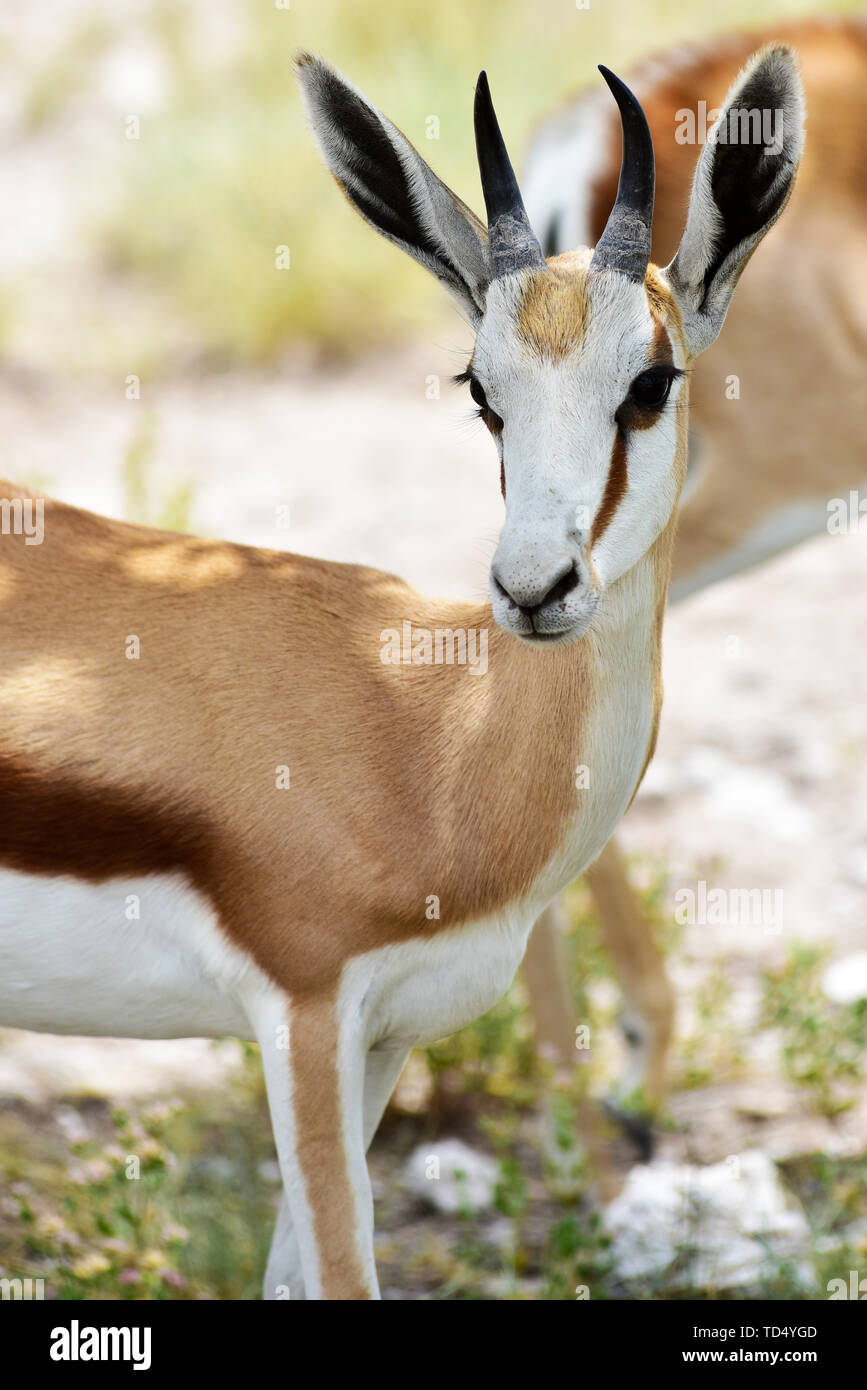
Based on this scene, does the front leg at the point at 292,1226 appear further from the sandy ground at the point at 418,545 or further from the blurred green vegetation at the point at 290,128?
the blurred green vegetation at the point at 290,128

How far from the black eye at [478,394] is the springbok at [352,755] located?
1.8 inches

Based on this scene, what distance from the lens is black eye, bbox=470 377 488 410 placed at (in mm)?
2551

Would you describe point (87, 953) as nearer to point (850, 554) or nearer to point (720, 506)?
point (720, 506)

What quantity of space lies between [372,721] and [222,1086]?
2.14 metres

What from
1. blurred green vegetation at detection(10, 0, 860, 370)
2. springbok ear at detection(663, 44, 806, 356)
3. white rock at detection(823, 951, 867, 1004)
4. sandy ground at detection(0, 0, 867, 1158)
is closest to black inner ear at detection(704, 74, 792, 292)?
springbok ear at detection(663, 44, 806, 356)

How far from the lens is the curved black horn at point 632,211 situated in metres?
2.49

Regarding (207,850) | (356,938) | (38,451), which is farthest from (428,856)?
(38,451)

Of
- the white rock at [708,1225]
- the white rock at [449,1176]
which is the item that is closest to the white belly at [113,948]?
the white rock at [708,1225]

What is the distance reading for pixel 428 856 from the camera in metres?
2.66

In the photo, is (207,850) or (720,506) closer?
(207,850)

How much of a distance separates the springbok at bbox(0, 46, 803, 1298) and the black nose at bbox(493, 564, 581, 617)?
0.19 metres

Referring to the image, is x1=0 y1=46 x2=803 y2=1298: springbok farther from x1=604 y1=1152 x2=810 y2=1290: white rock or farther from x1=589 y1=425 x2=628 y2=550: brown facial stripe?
x1=604 y1=1152 x2=810 y2=1290: white rock

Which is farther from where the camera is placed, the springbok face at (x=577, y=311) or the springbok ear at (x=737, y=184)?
the springbok ear at (x=737, y=184)
